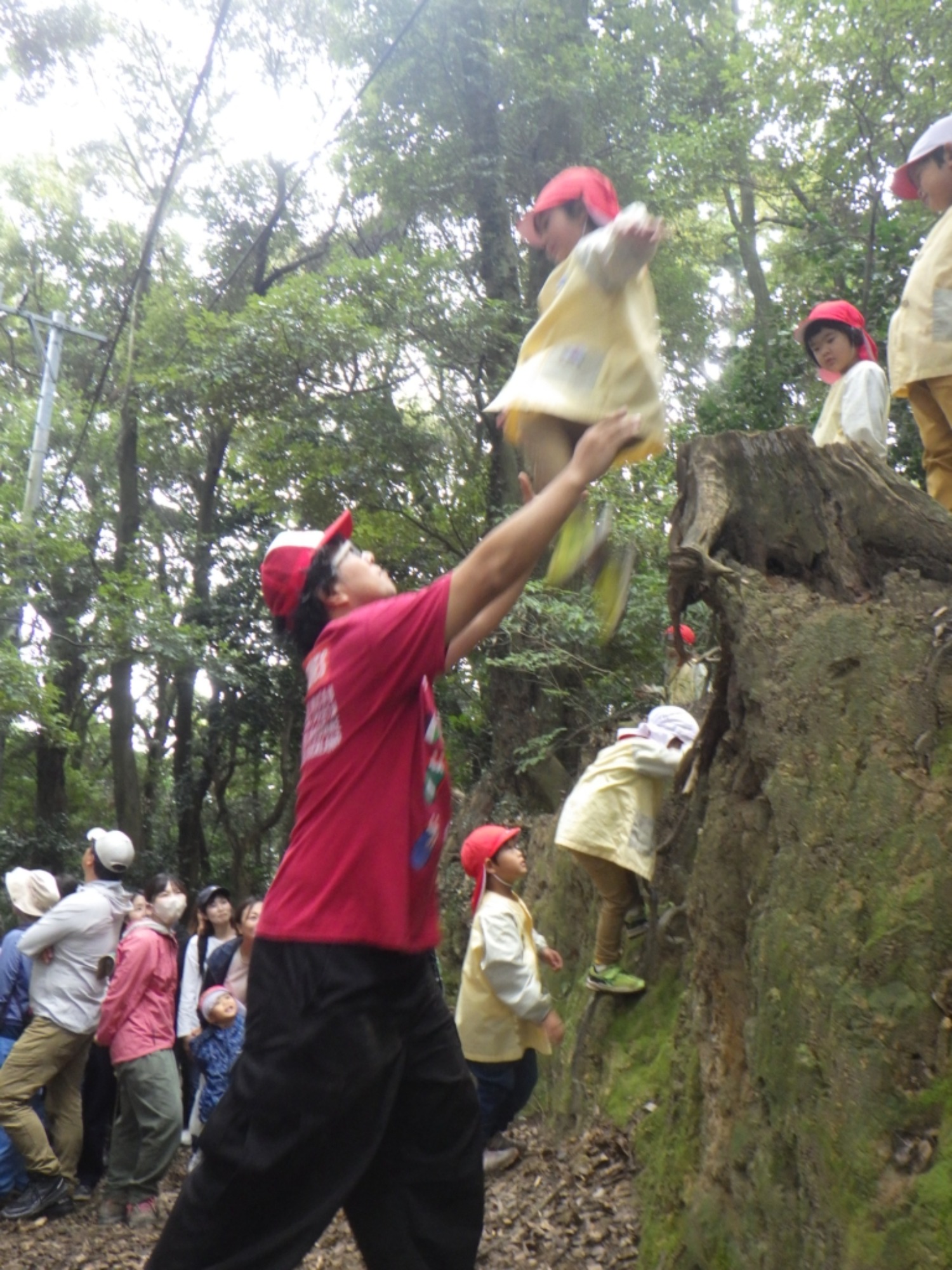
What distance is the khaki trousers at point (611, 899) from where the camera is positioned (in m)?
5.81

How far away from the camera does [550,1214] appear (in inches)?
201

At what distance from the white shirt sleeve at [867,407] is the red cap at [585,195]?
1.98 meters

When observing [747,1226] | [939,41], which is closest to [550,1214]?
[747,1226]

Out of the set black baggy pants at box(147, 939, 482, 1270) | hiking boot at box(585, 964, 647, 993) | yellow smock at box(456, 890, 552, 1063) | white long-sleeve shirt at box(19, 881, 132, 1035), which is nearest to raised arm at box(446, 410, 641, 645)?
black baggy pants at box(147, 939, 482, 1270)

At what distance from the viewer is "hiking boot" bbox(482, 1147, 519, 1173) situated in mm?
6032

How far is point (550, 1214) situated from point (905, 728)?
10.3ft

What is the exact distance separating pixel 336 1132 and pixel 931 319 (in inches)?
149

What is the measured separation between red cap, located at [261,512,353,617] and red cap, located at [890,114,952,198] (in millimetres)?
3104

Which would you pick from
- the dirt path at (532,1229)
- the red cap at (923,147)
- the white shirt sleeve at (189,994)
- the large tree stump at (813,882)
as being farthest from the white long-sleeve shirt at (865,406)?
the white shirt sleeve at (189,994)

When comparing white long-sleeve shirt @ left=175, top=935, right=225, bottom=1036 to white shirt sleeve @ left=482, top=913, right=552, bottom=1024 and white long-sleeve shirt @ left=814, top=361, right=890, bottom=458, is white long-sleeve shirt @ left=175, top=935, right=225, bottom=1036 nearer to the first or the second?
white shirt sleeve @ left=482, top=913, right=552, bottom=1024

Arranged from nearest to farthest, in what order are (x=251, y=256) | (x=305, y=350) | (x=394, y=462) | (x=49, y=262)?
(x=305, y=350)
(x=394, y=462)
(x=251, y=256)
(x=49, y=262)

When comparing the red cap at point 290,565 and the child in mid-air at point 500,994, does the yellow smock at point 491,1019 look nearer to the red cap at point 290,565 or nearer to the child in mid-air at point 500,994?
the child in mid-air at point 500,994

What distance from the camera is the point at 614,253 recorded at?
3.09 m

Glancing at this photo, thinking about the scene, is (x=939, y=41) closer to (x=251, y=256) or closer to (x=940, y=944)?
(x=940, y=944)
